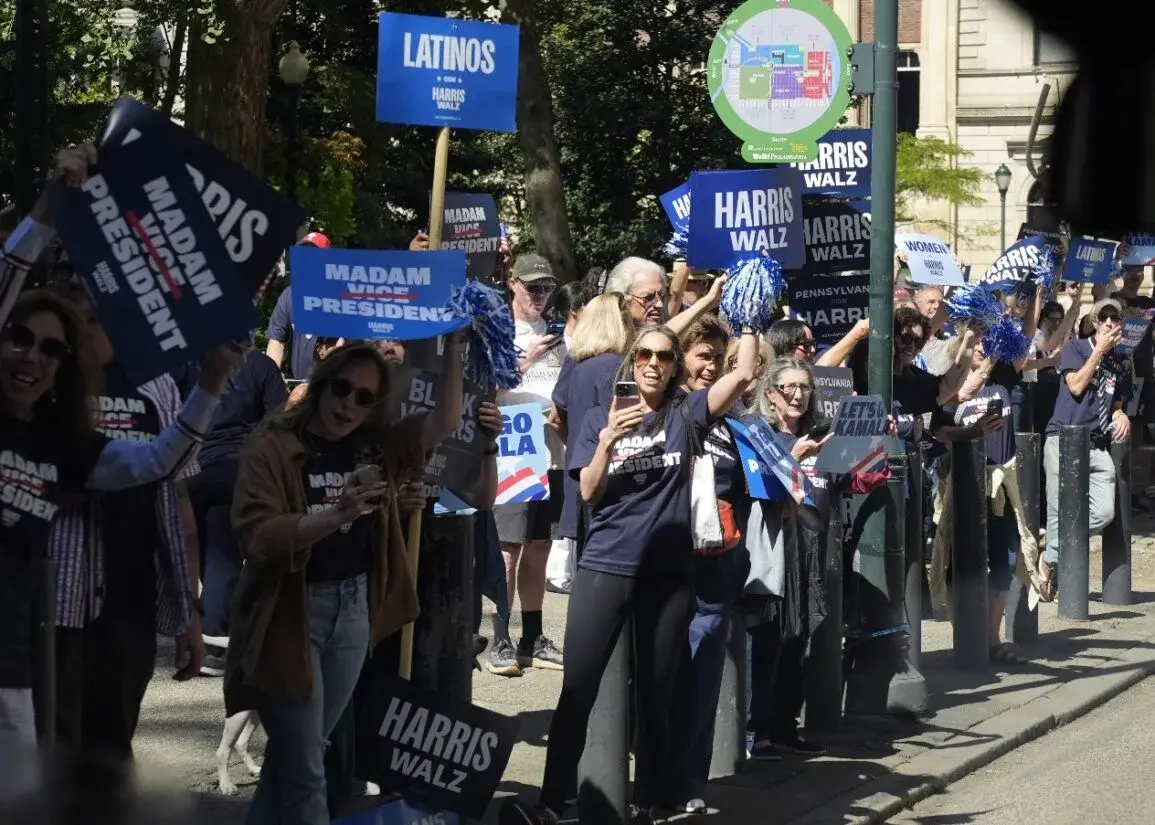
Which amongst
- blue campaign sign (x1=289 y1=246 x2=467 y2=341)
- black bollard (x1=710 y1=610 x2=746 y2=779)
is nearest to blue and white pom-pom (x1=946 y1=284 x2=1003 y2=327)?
black bollard (x1=710 y1=610 x2=746 y2=779)

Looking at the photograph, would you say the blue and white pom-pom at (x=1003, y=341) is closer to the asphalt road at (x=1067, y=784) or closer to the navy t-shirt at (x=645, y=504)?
the asphalt road at (x=1067, y=784)

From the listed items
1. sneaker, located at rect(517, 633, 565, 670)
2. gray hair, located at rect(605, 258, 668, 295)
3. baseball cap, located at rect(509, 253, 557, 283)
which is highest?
baseball cap, located at rect(509, 253, 557, 283)

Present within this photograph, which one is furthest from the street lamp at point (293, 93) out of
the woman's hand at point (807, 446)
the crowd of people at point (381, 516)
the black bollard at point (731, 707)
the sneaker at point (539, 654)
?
the black bollard at point (731, 707)

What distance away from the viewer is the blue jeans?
16.1 feet

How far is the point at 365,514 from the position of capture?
498cm

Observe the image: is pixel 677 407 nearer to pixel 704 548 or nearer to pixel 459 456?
pixel 704 548

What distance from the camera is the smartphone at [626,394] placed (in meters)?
5.98

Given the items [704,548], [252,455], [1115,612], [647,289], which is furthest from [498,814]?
[1115,612]

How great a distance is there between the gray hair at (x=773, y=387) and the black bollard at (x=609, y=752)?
1793mm

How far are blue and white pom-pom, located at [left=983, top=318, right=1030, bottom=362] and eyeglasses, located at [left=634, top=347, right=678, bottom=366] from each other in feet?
13.4

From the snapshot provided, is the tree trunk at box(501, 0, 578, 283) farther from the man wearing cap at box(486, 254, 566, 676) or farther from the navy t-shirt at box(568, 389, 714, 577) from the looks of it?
the navy t-shirt at box(568, 389, 714, 577)

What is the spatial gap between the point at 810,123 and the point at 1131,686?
12.6 ft

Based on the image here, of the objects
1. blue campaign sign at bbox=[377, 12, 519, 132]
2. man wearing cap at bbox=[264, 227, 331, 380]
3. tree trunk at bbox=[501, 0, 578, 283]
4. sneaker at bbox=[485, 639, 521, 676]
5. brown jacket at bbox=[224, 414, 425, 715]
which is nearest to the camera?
brown jacket at bbox=[224, 414, 425, 715]

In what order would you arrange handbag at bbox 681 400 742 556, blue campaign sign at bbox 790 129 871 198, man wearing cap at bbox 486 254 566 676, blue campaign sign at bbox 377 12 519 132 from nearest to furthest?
blue campaign sign at bbox 377 12 519 132
handbag at bbox 681 400 742 556
man wearing cap at bbox 486 254 566 676
blue campaign sign at bbox 790 129 871 198
